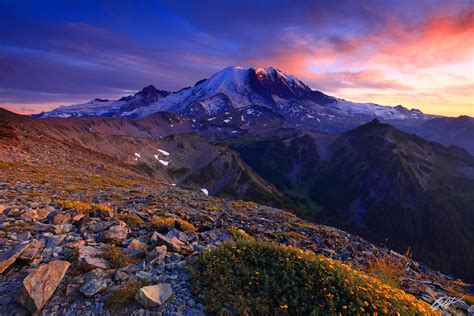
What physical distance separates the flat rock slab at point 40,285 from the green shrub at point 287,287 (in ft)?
11.8

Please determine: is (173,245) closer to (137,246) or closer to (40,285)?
(137,246)

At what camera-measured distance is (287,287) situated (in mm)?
7695

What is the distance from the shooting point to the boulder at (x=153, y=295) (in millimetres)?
6973

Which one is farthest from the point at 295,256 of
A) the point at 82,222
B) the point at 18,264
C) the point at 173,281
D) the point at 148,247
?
the point at 82,222

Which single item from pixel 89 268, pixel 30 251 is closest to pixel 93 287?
pixel 89 268

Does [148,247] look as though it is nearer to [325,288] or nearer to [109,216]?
[109,216]

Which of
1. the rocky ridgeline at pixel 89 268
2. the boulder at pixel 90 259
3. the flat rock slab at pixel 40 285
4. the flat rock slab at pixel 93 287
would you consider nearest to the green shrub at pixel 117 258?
the rocky ridgeline at pixel 89 268

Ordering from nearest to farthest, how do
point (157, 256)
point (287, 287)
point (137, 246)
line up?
point (287, 287)
point (157, 256)
point (137, 246)

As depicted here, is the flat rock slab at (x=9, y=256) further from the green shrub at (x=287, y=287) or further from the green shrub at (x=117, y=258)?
the green shrub at (x=287, y=287)

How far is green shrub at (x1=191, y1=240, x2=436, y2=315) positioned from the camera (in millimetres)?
7059

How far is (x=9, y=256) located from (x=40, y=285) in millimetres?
1913

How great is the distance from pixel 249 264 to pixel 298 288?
1694mm

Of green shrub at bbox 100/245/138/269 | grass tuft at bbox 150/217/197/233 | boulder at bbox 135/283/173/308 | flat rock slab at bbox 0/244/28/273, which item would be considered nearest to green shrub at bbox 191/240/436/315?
boulder at bbox 135/283/173/308

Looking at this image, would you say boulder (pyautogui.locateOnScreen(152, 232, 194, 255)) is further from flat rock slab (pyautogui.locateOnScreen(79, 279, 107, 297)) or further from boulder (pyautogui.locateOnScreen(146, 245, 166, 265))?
flat rock slab (pyautogui.locateOnScreen(79, 279, 107, 297))
